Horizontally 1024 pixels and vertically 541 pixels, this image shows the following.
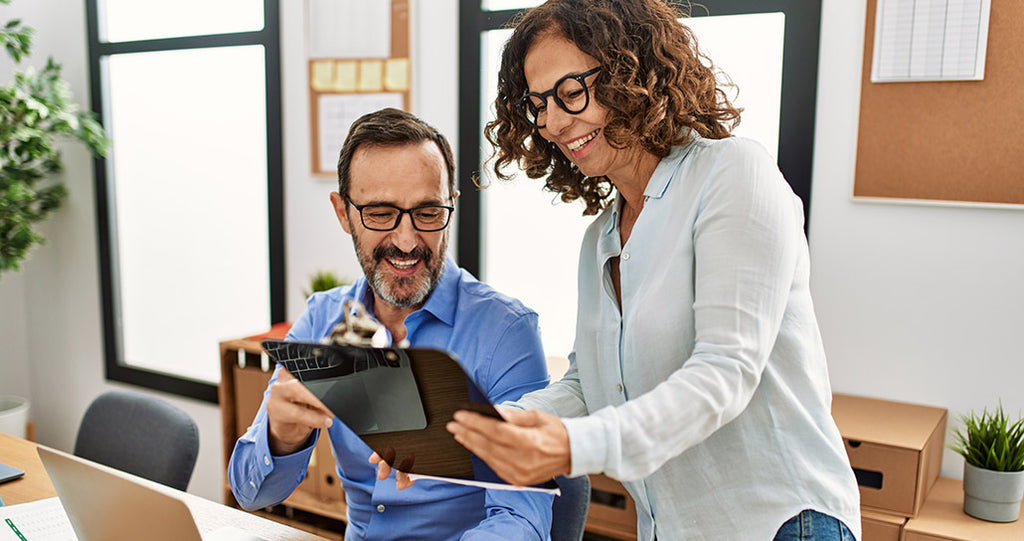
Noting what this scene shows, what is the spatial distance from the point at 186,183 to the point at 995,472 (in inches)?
133

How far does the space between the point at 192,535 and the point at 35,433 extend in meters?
4.14

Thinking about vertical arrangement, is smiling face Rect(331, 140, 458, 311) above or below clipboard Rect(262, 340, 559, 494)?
above

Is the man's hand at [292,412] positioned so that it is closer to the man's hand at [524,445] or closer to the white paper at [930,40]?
the man's hand at [524,445]

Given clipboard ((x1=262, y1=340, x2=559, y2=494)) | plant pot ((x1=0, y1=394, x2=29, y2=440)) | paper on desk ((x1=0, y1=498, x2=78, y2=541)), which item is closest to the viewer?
clipboard ((x1=262, y1=340, x2=559, y2=494))

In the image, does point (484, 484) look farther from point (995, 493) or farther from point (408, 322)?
point (995, 493)

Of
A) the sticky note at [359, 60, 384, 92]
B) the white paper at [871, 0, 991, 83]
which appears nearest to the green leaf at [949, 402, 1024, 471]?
the white paper at [871, 0, 991, 83]

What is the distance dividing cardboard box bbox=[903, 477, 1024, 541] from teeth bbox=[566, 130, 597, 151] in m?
1.27

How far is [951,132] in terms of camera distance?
6.64 ft

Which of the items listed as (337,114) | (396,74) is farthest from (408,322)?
(337,114)

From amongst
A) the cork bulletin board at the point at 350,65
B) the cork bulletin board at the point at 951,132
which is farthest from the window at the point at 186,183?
the cork bulletin board at the point at 951,132

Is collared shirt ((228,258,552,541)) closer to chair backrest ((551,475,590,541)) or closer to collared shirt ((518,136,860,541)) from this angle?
chair backrest ((551,475,590,541))

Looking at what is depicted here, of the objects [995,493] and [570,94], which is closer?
[570,94]

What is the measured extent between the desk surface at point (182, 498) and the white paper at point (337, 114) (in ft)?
4.88

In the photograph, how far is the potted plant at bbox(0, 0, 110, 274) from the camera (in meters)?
3.35
